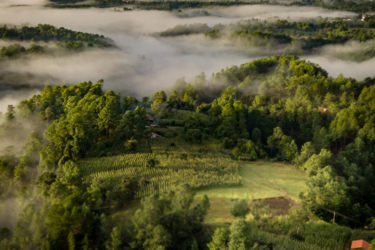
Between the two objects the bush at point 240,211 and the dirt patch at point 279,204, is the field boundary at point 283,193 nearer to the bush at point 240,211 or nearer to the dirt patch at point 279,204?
the dirt patch at point 279,204

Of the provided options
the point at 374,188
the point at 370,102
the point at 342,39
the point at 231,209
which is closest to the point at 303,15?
the point at 342,39

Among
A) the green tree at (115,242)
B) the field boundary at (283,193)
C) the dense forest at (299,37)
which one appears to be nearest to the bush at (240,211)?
the field boundary at (283,193)

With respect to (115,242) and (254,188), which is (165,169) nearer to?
(254,188)

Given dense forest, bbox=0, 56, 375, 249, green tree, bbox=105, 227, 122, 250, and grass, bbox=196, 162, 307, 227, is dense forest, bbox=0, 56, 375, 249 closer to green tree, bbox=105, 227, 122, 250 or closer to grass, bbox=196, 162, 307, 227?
green tree, bbox=105, 227, 122, 250

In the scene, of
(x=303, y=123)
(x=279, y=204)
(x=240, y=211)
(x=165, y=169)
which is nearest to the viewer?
(x=240, y=211)

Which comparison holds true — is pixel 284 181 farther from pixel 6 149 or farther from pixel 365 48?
pixel 365 48

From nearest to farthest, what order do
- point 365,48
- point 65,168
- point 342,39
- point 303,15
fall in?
point 65,168, point 365,48, point 342,39, point 303,15

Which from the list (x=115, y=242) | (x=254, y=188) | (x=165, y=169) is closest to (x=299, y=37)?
(x=254, y=188)
